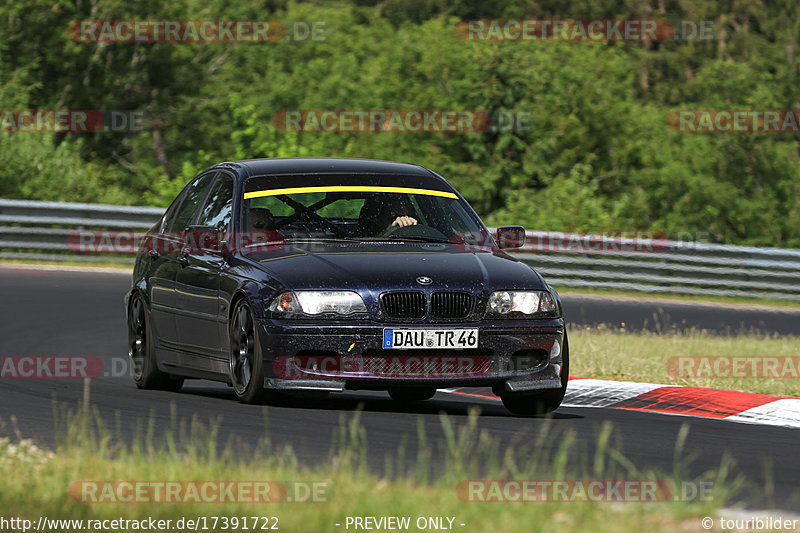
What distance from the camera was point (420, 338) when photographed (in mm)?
8500

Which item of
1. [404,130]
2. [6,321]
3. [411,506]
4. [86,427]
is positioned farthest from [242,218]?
[404,130]

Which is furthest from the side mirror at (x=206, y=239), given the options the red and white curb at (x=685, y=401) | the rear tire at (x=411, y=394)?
the red and white curb at (x=685, y=401)

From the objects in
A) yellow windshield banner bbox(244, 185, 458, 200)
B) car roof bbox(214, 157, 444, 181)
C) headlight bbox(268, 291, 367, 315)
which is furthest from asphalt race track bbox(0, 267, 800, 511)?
car roof bbox(214, 157, 444, 181)

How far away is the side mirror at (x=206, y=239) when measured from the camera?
9.34 m

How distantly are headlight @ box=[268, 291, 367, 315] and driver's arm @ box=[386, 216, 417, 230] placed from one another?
4.51ft

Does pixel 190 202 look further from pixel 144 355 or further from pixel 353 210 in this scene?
pixel 353 210

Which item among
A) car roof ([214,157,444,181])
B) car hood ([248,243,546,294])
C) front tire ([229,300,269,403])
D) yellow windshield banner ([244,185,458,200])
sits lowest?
front tire ([229,300,269,403])

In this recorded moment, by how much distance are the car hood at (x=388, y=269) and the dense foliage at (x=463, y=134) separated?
19306 millimetres

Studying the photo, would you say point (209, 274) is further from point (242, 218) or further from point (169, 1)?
point (169, 1)

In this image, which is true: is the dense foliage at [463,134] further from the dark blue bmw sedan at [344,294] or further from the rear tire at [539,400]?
the rear tire at [539,400]

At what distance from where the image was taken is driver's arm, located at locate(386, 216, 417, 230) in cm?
982

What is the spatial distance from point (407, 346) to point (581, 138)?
104ft

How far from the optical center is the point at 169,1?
40.2m

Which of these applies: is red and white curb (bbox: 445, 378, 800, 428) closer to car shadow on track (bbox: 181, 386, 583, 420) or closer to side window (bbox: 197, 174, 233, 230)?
car shadow on track (bbox: 181, 386, 583, 420)
